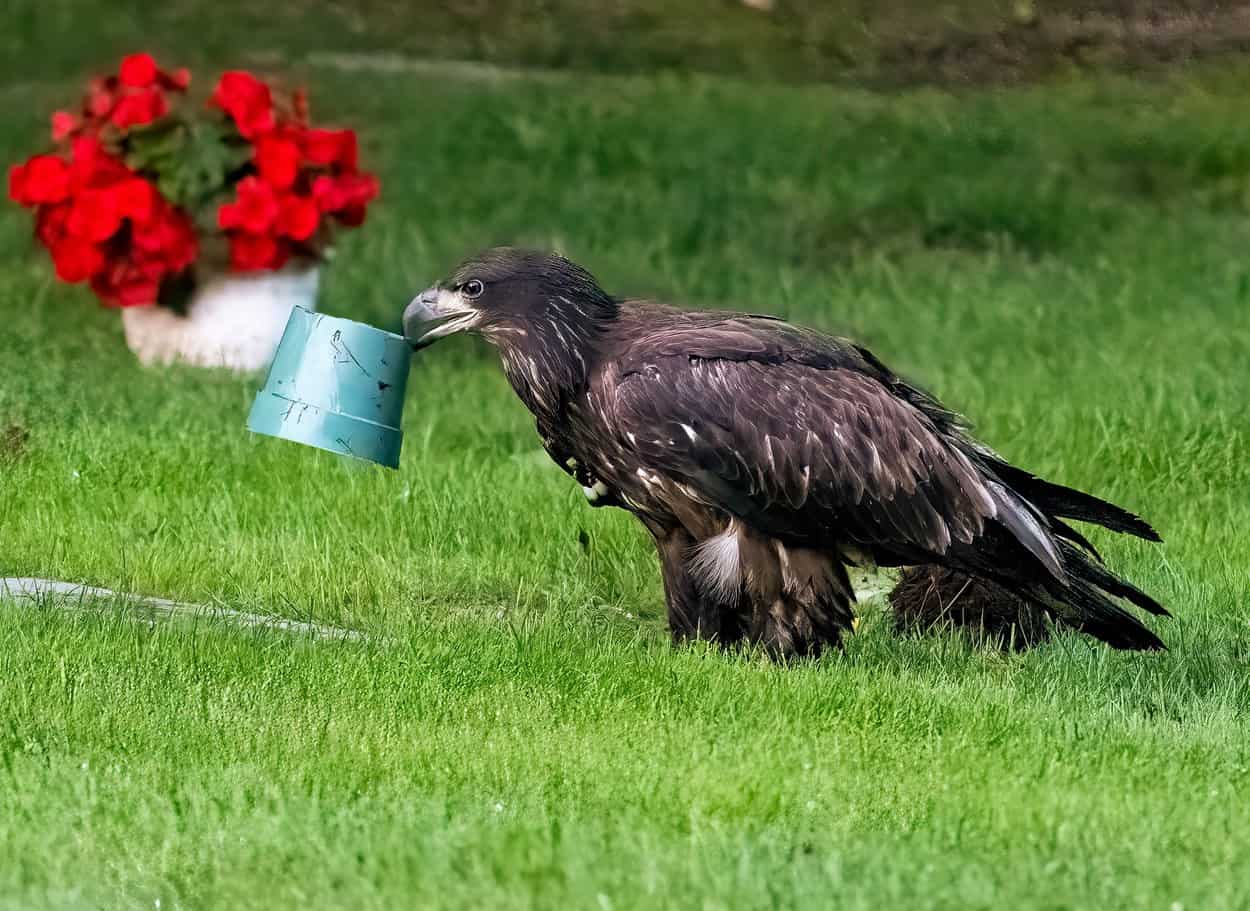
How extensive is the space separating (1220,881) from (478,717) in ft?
6.73

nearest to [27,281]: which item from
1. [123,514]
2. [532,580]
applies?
[123,514]

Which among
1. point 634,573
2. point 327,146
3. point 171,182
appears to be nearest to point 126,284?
point 171,182

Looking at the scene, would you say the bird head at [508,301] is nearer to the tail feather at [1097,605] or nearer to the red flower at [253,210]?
the tail feather at [1097,605]

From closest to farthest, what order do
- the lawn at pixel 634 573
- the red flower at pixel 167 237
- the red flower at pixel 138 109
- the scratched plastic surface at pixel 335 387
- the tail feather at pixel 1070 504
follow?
the lawn at pixel 634 573, the tail feather at pixel 1070 504, the scratched plastic surface at pixel 335 387, the red flower at pixel 138 109, the red flower at pixel 167 237

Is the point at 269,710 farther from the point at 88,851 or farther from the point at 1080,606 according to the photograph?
the point at 1080,606

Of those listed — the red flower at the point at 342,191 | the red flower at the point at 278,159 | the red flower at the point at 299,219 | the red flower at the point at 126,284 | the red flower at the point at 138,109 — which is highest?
the red flower at the point at 138,109

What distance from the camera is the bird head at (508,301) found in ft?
21.7

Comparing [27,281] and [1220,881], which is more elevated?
[1220,881]

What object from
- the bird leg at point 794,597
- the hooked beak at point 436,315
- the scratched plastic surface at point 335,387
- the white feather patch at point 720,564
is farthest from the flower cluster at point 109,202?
the bird leg at point 794,597

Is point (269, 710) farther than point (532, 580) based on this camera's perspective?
No

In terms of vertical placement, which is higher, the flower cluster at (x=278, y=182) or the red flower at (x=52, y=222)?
the flower cluster at (x=278, y=182)

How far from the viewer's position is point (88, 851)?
4809 millimetres

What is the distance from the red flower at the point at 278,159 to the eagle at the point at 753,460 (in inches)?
169

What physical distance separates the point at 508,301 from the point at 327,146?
14.9ft
